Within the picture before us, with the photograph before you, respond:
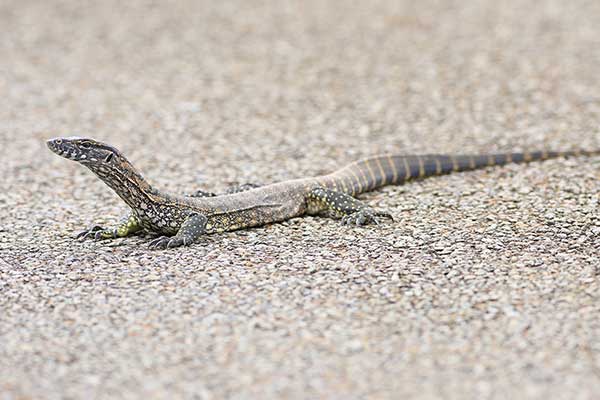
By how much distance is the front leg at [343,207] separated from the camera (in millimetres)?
9219

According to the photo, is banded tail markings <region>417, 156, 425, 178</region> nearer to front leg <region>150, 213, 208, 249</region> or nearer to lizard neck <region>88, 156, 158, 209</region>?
front leg <region>150, 213, 208, 249</region>

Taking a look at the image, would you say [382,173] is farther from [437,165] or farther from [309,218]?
[309,218]

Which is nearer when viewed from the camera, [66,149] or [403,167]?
[66,149]

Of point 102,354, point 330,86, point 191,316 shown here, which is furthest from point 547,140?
point 102,354

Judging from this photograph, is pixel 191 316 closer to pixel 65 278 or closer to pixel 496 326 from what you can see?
pixel 65 278

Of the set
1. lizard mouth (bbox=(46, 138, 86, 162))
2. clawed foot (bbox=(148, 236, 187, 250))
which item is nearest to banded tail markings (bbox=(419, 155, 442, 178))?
clawed foot (bbox=(148, 236, 187, 250))

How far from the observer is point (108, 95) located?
1514 centimetres

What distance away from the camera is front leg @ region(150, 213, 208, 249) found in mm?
8594

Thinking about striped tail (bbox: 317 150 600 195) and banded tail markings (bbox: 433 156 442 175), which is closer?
striped tail (bbox: 317 150 600 195)

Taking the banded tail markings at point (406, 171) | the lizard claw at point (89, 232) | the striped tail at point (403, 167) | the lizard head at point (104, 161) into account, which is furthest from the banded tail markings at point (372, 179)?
the lizard claw at point (89, 232)

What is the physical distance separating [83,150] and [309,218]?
8.29 ft

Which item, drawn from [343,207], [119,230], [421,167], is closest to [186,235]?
[119,230]

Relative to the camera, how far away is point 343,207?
369 inches

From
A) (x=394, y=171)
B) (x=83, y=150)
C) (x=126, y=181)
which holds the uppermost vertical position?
(x=83, y=150)
